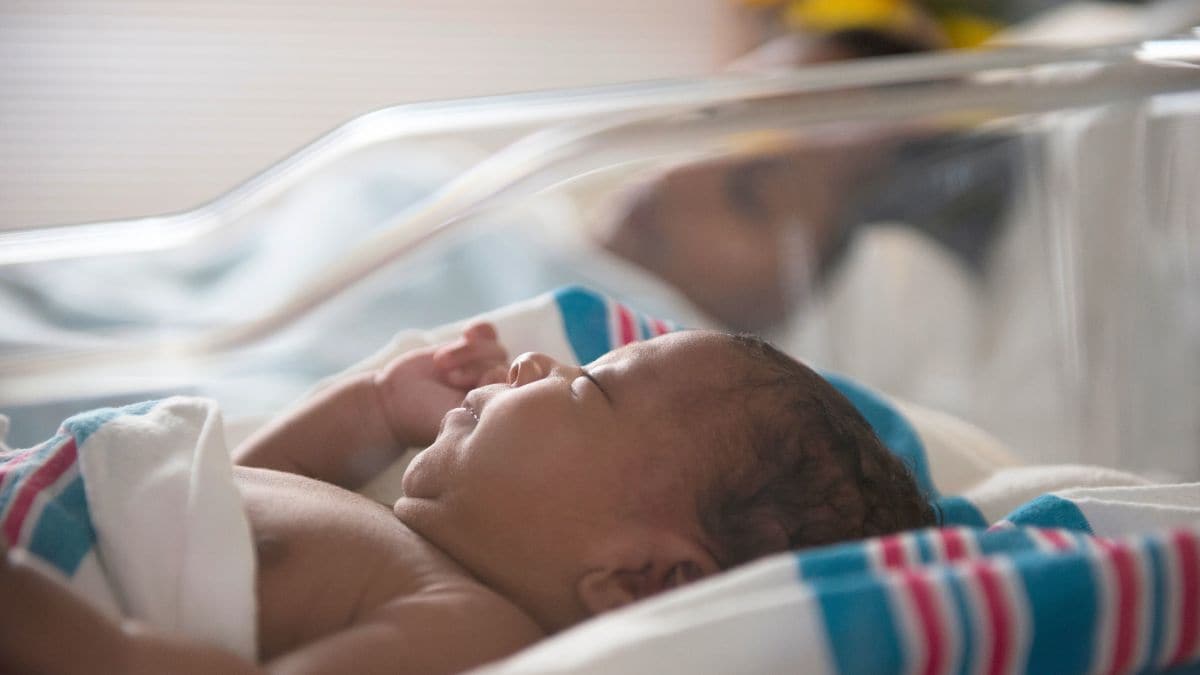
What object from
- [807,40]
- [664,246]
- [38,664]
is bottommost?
[664,246]

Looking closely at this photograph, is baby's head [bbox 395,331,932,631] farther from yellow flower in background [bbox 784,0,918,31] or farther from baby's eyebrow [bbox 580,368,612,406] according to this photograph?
yellow flower in background [bbox 784,0,918,31]

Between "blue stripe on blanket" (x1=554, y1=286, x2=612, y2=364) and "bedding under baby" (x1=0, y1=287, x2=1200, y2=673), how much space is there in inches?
13.3

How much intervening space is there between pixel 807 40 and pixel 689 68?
68 centimetres

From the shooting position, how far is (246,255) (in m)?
1.40

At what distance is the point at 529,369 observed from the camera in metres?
0.76

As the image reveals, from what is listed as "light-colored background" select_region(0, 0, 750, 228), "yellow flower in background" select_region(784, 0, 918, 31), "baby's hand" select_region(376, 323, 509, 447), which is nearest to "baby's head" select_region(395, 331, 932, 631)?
"baby's hand" select_region(376, 323, 509, 447)

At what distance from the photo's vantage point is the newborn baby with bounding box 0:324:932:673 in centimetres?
62

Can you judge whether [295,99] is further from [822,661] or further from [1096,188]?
[822,661]

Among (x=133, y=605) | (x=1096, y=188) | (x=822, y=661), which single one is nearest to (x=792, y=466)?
(x=822, y=661)

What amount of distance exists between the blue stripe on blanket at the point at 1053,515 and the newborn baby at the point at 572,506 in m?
0.09

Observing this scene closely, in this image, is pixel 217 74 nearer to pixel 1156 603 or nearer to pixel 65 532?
pixel 65 532

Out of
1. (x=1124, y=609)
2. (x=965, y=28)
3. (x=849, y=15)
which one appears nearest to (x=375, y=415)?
(x=1124, y=609)

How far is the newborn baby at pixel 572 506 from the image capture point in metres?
0.62

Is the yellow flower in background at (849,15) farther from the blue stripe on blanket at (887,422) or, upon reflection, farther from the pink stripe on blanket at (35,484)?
the pink stripe on blanket at (35,484)
